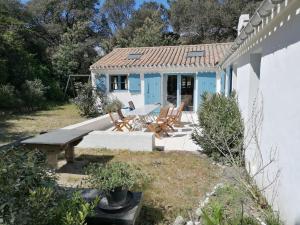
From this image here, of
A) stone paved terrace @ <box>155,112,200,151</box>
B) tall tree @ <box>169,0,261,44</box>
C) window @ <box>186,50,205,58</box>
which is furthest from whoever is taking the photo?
tall tree @ <box>169,0,261,44</box>

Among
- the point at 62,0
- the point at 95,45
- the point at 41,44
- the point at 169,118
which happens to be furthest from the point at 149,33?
the point at 169,118

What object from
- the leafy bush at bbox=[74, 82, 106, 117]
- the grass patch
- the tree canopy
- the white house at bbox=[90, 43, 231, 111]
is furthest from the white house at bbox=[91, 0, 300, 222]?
the tree canopy

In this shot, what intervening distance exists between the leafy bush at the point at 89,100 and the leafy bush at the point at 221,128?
962cm

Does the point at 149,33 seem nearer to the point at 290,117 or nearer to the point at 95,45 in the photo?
the point at 95,45

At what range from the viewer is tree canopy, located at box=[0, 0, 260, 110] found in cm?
2047

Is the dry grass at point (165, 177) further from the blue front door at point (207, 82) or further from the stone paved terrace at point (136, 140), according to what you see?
the blue front door at point (207, 82)

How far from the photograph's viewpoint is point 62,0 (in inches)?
1398

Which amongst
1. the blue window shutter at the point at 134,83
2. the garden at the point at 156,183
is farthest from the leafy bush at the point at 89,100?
the garden at the point at 156,183

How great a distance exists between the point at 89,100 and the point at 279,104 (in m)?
13.8

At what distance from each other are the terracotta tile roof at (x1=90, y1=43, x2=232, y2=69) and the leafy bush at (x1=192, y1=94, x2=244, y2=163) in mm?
8141

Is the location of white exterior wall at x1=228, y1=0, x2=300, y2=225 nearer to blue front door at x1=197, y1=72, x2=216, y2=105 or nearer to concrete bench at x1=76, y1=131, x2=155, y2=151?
concrete bench at x1=76, y1=131, x2=155, y2=151

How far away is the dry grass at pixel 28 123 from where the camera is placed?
37.9ft

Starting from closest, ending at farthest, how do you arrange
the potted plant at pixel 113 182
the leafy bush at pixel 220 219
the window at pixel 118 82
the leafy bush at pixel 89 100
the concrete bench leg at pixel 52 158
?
the leafy bush at pixel 220 219
the potted plant at pixel 113 182
the concrete bench leg at pixel 52 158
the leafy bush at pixel 89 100
the window at pixel 118 82

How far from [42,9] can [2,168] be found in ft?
117
